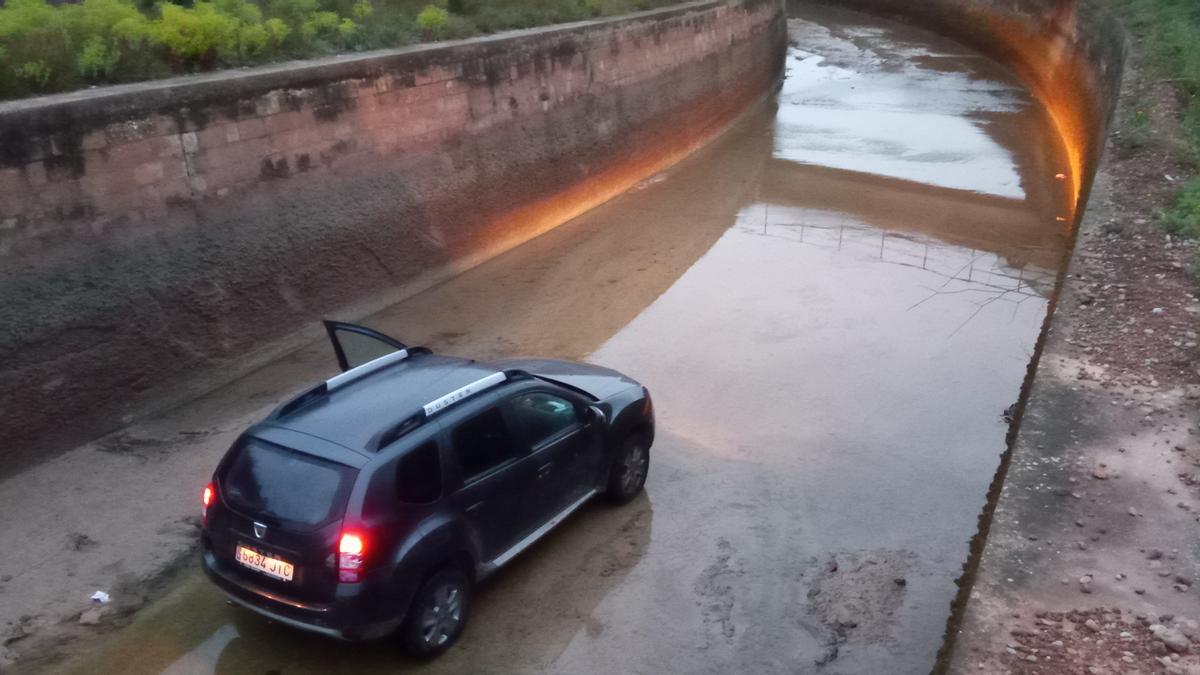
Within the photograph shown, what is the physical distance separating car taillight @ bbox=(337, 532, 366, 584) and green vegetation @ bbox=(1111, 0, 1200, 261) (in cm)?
862

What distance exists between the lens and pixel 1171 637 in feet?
17.1

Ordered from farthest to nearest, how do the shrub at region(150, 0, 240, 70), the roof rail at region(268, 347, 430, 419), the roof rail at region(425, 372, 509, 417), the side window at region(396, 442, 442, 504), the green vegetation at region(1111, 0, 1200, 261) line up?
the green vegetation at region(1111, 0, 1200, 261) < the shrub at region(150, 0, 240, 70) < the roof rail at region(268, 347, 430, 419) < the roof rail at region(425, 372, 509, 417) < the side window at region(396, 442, 442, 504)

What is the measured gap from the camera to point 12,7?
10648 millimetres

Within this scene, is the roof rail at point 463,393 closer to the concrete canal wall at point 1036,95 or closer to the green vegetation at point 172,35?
the concrete canal wall at point 1036,95

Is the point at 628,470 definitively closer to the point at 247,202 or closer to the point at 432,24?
the point at 247,202

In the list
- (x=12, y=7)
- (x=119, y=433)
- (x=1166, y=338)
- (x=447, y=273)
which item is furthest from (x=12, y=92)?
(x=1166, y=338)

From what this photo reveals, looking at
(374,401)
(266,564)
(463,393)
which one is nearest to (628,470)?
(463,393)

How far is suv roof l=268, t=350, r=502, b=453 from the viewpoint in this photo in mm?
6047

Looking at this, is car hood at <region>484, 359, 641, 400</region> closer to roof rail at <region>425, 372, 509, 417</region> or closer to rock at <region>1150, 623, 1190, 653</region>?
roof rail at <region>425, 372, 509, 417</region>

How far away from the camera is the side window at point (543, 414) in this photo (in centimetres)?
693

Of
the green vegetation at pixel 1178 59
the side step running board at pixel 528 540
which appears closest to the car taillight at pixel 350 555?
the side step running board at pixel 528 540

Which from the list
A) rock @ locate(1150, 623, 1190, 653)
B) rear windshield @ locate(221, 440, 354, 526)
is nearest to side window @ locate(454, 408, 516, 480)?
rear windshield @ locate(221, 440, 354, 526)

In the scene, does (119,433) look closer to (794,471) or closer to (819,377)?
(794,471)

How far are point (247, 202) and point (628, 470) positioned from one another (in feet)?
17.7
